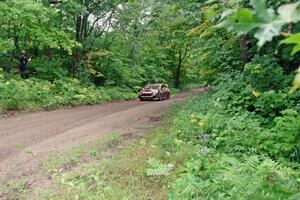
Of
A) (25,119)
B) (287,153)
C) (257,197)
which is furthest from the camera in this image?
(25,119)

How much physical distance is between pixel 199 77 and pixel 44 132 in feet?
31.1

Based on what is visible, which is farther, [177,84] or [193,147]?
[177,84]

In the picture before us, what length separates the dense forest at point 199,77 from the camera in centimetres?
304

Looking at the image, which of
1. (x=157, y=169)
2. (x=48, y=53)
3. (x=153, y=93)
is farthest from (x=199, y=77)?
(x=157, y=169)

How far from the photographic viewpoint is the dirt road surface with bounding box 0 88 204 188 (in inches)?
230

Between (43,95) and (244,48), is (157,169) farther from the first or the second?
(43,95)

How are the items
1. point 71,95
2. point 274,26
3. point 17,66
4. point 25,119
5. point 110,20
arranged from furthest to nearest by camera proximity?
point 110,20, point 17,66, point 71,95, point 25,119, point 274,26

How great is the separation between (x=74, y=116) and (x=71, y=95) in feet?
13.2

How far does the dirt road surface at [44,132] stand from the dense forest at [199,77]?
1.61m

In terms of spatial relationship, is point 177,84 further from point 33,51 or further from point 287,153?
point 287,153

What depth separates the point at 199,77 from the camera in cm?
1580

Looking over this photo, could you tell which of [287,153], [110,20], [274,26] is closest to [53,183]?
[287,153]

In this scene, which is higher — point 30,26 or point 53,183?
point 30,26

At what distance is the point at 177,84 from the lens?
110ft
